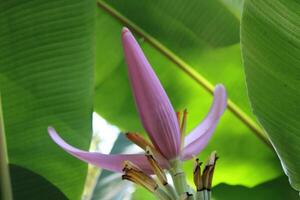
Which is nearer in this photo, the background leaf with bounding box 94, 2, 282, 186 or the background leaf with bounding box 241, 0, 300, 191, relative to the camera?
the background leaf with bounding box 241, 0, 300, 191

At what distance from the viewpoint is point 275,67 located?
0.52 m

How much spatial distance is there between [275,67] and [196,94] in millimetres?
372

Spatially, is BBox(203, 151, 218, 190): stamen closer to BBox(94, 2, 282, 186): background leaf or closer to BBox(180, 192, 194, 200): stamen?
BBox(180, 192, 194, 200): stamen

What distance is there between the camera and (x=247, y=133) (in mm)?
871

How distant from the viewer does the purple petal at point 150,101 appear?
0.48 metres

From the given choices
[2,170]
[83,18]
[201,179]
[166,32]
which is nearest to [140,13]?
[166,32]

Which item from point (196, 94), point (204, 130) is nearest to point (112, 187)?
point (196, 94)

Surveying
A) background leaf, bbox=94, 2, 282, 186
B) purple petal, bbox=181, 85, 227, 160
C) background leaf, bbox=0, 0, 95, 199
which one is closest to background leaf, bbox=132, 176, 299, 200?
background leaf, bbox=94, 2, 282, 186

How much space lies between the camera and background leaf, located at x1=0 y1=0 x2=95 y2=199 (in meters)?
0.67

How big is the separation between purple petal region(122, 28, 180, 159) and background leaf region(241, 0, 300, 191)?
101mm

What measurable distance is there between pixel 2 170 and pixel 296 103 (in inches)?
14.9

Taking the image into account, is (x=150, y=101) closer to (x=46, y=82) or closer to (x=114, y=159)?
→ (x=114, y=159)

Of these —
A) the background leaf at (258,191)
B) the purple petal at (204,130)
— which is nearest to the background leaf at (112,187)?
the background leaf at (258,191)

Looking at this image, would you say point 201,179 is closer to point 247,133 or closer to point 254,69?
point 254,69
